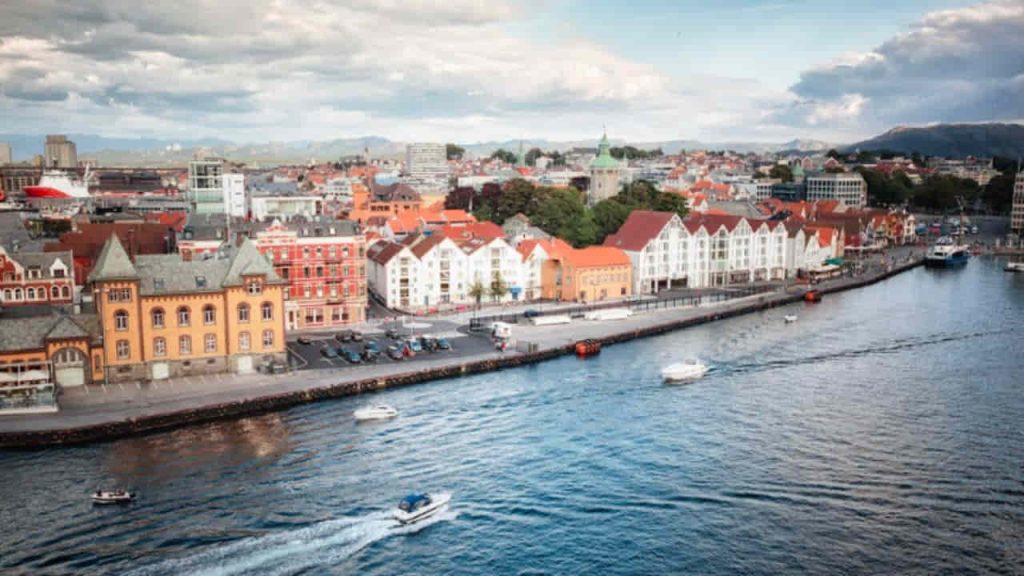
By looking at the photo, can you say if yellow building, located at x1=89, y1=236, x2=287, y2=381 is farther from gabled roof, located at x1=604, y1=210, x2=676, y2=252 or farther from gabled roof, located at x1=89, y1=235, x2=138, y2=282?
gabled roof, located at x1=604, y1=210, x2=676, y2=252

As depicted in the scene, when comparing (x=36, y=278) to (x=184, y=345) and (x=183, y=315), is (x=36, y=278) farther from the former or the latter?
(x=184, y=345)

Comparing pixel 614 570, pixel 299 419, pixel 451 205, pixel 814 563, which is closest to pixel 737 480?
pixel 814 563

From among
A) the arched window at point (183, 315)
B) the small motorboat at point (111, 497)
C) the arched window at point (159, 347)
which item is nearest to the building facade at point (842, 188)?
the arched window at point (183, 315)

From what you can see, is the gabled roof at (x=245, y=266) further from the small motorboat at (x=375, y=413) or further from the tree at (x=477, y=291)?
the tree at (x=477, y=291)

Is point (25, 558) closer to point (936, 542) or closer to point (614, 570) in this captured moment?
point (614, 570)

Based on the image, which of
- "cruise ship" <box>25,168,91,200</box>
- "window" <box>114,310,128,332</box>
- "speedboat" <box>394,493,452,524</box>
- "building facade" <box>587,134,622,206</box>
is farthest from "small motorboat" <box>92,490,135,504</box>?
"building facade" <box>587,134,622,206</box>

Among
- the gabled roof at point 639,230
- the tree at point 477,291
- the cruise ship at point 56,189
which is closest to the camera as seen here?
the tree at point 477,291
